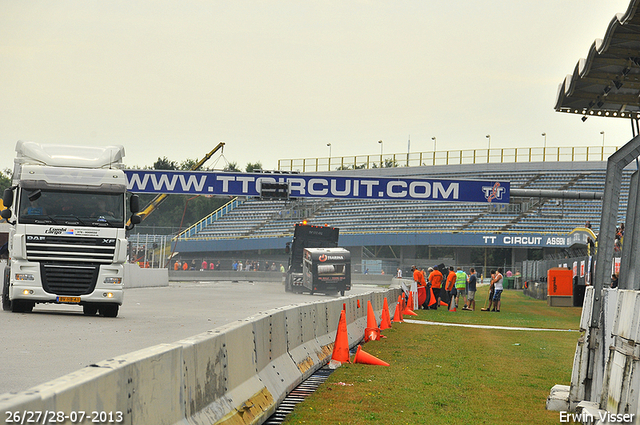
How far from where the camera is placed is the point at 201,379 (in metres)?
6.10

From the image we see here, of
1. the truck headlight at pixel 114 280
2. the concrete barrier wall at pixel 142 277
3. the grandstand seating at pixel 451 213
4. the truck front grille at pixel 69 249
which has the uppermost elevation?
the grandstand seating at pixel 451 213

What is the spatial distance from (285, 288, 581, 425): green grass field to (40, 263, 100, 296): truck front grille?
19.2 feet

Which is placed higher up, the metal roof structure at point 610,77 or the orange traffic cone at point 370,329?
the metal roof structure at point 610,77

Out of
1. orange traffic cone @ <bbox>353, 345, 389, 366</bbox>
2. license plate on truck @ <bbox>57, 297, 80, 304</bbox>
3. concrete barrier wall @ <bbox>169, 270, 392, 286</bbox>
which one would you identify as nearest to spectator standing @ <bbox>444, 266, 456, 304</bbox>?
license plate on truck @ <bbox>57, 297, 80, 304</bbox>

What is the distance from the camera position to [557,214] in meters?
66.6

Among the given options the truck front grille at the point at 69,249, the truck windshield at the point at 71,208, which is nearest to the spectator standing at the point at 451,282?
the truck windshield at the point at 71,208

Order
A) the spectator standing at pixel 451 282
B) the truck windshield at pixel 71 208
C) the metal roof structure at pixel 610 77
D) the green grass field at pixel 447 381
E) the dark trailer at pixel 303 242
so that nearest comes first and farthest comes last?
the green grass field at pixel 447 381
the metal roof structure at pixel 610 77
the truck windshield at pixel 71 208
the spectator standing at pixel 451 282
the dark trailer at pixel 303 242

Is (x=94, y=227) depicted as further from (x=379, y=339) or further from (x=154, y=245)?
(x=154, y=245)

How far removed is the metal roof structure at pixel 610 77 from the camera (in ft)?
27.7

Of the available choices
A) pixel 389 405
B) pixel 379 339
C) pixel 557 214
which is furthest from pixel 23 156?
pixel 557 214

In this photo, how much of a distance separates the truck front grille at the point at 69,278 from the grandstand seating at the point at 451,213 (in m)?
53.1

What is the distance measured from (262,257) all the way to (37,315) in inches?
1984

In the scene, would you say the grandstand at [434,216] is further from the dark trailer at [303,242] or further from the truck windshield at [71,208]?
the truck windshield at [71,208]

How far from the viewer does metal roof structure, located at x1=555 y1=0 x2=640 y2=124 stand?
844 cm
